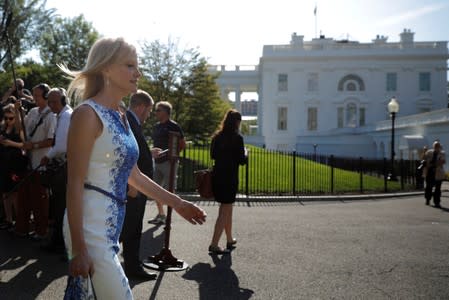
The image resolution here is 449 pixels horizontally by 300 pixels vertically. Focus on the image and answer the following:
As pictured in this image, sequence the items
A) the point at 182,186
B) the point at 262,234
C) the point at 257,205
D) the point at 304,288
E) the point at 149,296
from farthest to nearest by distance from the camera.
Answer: the point at 182,186
the point at 257,205
the point at 262,234
the point at 304,288
the point at 149,296

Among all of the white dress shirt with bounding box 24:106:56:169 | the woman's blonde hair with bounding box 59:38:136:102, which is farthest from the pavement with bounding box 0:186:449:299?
the woman's blonde hair with bounding box 59:38:136:102

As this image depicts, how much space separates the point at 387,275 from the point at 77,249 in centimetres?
437

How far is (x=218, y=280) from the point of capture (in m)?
5.12

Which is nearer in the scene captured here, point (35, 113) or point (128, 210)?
point (128, 210)

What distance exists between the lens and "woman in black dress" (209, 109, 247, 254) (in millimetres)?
→ 6488

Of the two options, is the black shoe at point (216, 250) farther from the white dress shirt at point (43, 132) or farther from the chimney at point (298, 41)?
the chimney at point (298, 41)

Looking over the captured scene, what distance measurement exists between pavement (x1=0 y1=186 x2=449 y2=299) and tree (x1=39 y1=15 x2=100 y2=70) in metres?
32.3

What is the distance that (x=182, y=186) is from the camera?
14406 mm

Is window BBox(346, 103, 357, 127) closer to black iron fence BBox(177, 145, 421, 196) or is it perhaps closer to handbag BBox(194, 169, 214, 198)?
black iron fence BBox(177, 145, 421, 196)

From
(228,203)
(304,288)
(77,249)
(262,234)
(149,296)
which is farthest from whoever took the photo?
(262,234)

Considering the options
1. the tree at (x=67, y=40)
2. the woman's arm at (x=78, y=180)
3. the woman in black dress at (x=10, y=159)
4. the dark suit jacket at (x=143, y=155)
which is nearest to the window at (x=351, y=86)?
the tree at (x=67, y=40)

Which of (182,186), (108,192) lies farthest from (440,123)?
(108,192)

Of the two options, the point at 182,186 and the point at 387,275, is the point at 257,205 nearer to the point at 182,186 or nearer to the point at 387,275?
the point at 182,186

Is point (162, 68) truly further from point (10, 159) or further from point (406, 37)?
point (406, 37)
